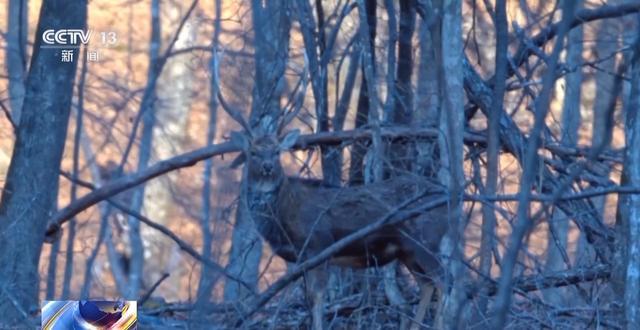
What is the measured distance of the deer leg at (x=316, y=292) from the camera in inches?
381

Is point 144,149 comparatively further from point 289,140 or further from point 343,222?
point 343,222

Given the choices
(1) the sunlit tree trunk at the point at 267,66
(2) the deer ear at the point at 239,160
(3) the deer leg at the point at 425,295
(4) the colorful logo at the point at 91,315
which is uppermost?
(1) the sunlit tree trunk at the point at 267,66

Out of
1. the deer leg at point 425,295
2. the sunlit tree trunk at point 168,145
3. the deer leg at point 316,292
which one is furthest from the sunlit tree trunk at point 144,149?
the deer leg at point 425,295

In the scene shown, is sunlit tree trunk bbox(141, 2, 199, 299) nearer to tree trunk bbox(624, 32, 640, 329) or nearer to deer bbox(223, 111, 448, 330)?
deer bbox(223, 111, 448, 330)

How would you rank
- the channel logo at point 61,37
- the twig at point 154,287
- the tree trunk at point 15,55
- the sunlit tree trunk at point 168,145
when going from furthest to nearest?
the sunlit tree trunk at point 168,145, the tree trunk at point 15,55, the channel logo at point 61,37, the twig at point 154,287

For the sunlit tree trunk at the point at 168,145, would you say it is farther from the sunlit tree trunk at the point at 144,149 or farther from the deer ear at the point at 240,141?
the deer ear at the point at 240,141

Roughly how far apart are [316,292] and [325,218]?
0.70m

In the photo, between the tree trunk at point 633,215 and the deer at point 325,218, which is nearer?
the tree trunk at point 633,215

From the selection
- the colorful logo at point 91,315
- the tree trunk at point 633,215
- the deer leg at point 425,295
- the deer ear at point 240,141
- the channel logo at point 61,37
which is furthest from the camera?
the deer ear at point 240,141

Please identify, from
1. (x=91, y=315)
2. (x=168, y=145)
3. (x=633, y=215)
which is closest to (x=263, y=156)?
(x=633, y=215)

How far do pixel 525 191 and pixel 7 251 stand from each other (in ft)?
21.4

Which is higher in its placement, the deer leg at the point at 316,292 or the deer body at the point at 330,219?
the deer body at the point at 330,219

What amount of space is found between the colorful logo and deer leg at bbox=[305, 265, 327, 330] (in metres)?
2.66

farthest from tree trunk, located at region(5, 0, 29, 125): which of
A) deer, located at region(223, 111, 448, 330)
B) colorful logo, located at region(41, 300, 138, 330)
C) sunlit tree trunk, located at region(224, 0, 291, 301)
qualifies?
colorful logo, located at region(41, 300, 138, 330)
